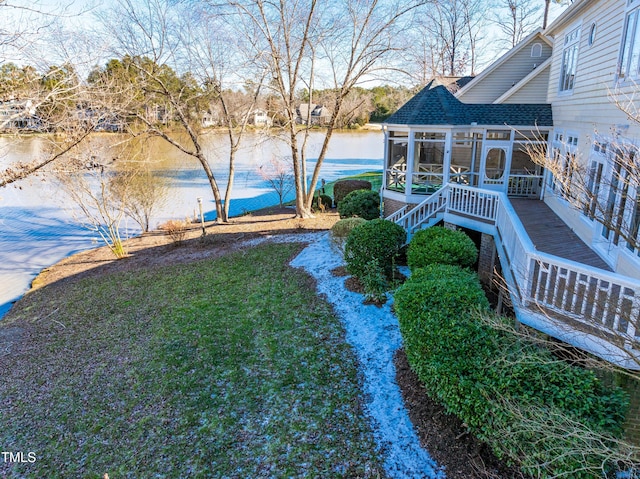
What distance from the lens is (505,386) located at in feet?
15.0

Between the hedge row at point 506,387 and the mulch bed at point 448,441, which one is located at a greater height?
the hedge row at point 506,387

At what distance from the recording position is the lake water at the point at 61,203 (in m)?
14.7

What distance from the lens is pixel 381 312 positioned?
8711mm

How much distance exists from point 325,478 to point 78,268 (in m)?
13.5

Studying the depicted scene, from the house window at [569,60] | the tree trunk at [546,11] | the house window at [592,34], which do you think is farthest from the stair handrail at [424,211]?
the tree trunk at [546,11]

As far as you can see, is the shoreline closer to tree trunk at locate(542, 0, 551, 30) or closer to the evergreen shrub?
the evergreen shrub

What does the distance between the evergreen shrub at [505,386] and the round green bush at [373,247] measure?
344 cm

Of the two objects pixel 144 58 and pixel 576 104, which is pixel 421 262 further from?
pixel 144 58

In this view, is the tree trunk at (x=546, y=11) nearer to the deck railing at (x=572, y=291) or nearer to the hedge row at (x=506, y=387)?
the deck railing at (x=572, y=291)

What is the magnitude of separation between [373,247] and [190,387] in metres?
4.99

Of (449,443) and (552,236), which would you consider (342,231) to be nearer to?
(552,236)

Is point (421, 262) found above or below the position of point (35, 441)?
above

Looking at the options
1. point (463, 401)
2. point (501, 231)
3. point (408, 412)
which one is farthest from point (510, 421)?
point (501, 231)

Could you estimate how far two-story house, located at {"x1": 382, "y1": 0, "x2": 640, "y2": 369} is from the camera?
15.2 feet
